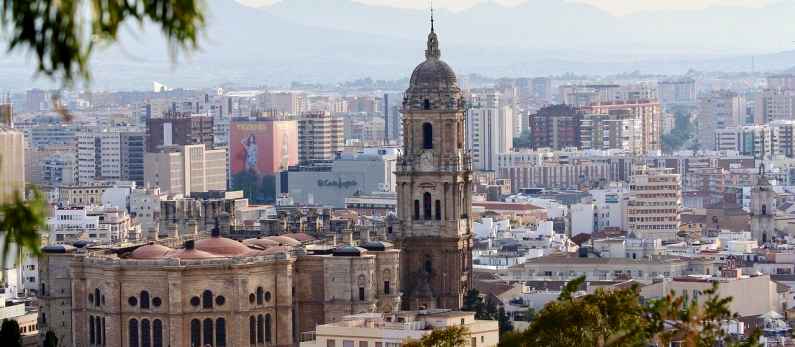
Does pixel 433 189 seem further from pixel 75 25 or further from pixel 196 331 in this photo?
pixel 75 25

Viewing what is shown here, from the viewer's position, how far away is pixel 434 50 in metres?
69.4

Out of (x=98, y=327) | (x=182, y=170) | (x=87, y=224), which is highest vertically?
(x=182, y=170)

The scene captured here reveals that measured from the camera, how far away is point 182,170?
548 ft

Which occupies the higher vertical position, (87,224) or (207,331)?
(87,224)

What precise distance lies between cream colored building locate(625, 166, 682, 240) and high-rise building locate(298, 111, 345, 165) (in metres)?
66.5

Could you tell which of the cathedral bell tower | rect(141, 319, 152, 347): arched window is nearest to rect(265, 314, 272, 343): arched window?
rect(141, 319, 152, 347): arched window

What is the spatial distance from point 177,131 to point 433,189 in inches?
4504

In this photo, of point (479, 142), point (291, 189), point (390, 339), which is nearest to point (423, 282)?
point (390, 339)

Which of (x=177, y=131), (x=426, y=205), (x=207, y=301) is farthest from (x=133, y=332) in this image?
(x=177, y=131)

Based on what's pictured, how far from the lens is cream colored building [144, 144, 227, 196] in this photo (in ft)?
539

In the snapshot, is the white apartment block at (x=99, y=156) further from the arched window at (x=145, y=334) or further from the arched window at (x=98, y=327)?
the arched window at (x=145, y=334)

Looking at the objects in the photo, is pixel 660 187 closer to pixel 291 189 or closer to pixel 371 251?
pixel 291 189

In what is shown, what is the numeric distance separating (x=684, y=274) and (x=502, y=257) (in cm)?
1116

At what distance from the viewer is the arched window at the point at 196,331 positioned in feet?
192
